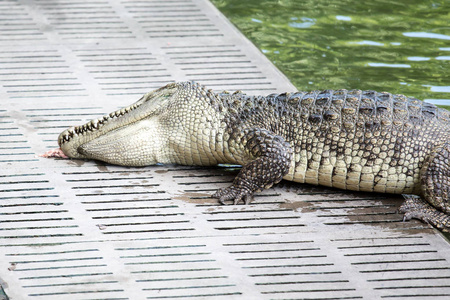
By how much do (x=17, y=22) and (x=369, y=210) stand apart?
17.0ft


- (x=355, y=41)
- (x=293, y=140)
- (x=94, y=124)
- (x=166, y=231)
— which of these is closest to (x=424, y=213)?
(x=293, y=140)

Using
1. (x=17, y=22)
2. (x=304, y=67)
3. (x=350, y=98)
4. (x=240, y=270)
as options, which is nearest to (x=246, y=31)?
(x=304, y=67)

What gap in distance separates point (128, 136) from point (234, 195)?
3.33 feet

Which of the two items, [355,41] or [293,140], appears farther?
[355,41]

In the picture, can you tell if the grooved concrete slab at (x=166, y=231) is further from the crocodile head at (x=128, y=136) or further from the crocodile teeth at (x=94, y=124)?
the crocodile teeth at (x=94, y=124)

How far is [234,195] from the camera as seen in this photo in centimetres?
477

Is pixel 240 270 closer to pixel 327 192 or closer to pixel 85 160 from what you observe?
pixel 327 192

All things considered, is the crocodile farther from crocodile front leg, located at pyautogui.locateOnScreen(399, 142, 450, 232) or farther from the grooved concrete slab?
the grooved concrete slab

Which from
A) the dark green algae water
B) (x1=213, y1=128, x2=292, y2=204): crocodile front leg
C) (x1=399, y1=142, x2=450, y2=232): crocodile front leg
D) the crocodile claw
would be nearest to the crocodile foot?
(x1=399, y1=142, x2=450, y2=232): crocodile front leg

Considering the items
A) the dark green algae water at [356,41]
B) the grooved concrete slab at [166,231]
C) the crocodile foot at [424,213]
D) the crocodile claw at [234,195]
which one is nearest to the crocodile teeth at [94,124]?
the grooved concrete slab at [166,231]

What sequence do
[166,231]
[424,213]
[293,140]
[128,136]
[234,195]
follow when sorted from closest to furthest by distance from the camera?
[166,231] → [424,213] → [234,195] → [293,140] → [128,136]

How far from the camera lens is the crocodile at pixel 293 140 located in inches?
188

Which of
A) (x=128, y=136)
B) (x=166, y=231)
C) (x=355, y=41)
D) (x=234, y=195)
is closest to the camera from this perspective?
(x=166, y=231)

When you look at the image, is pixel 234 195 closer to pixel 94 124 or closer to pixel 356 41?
pixel 94 124
